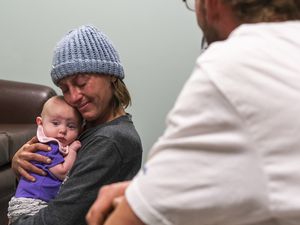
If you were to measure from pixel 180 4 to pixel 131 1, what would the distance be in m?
0.34

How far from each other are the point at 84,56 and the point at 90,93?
0.12 metres

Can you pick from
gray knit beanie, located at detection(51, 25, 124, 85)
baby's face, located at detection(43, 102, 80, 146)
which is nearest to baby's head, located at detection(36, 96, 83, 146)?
baby's face, located at detection(43, 102, 80, 146)

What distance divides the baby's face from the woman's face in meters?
0.07

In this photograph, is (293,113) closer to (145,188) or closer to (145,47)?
(145,188)

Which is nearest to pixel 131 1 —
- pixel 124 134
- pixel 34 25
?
pixel 34 25

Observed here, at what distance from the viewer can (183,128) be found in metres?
0.69

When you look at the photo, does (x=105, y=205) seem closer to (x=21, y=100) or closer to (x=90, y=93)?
(x=90, y=93)

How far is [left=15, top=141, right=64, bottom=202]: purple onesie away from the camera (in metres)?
1.54

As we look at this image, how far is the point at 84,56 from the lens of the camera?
1.53 meters

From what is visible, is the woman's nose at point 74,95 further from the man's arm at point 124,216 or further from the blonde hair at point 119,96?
the man's arm at point 124,216

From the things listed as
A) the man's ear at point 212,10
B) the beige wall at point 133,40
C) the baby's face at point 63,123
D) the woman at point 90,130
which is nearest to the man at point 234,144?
the man's ear at point 212,10

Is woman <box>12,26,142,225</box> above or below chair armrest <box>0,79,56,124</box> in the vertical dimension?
above

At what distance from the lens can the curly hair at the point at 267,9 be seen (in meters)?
0.78

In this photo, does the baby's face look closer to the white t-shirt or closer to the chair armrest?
the white t-shirt
